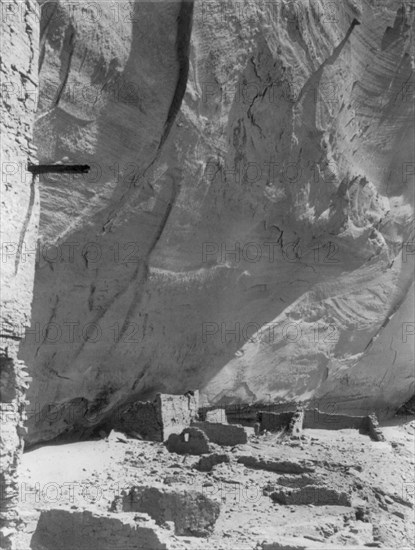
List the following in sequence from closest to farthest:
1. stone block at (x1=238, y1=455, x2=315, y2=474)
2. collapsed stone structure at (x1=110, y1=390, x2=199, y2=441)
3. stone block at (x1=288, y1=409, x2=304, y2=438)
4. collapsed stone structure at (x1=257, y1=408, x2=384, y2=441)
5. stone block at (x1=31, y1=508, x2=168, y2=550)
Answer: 1. stone block at (x1=31, y1=508, x2=168, y2=550)
2. stone block at (x1=238, y1=455, x2=315, y2=474)
3. collapsed stone structure at (x1=110, y1=390, x2=199, y2=441)
4. stone block at (x1=288, y1=409, x2=304, y2=438)
5. collapsed stone structure at (x1=257, y1=408, x2=384, y2=441)

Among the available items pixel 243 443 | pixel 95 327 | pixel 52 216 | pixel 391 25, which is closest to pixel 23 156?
pixel 52 216

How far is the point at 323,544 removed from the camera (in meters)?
7.52

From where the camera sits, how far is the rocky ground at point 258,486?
8.12m

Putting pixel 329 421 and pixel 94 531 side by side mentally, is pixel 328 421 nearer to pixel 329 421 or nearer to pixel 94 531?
pixel 329 421

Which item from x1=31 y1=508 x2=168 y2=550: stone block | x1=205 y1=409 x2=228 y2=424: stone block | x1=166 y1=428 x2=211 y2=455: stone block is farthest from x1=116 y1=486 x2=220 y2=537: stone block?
x1=205 y1=409 x2=228 y2=424: stone block

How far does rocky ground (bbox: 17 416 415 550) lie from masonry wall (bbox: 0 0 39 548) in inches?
74.2

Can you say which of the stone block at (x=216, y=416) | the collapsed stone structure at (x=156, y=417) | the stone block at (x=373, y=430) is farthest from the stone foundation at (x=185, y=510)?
the stone block at (x=373, y=430)

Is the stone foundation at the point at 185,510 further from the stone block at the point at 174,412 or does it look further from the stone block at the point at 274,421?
the stone block at the point at 274,421

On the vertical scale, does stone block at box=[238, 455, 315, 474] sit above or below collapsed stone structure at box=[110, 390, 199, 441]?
below

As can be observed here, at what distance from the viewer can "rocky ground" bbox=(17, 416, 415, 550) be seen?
812cm

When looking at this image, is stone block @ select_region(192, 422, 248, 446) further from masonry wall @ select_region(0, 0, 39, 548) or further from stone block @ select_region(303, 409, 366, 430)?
masonry wall @ select_region(0, 0, 39, 548)

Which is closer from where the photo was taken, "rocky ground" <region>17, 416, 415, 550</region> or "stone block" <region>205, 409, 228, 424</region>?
"rocky ground" <region>17, 416, 415, 550</region>

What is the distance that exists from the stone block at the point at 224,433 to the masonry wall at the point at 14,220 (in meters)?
5.83

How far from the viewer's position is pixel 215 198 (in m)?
10.9
